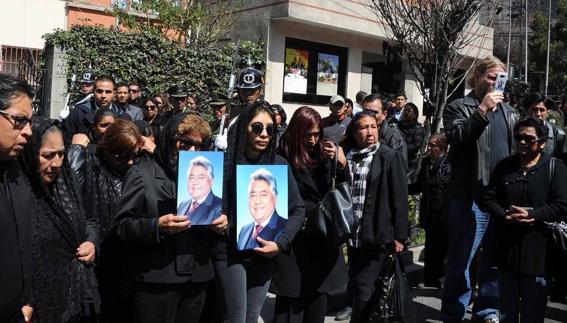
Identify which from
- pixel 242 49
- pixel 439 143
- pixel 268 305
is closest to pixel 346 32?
pixel 242 49

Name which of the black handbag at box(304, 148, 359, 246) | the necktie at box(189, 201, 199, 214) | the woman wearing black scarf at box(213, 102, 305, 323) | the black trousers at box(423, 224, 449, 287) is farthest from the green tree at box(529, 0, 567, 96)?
the necktie at box(189, 201, 199, 214)

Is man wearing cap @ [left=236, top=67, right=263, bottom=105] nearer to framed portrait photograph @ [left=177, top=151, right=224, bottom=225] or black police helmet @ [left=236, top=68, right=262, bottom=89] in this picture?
black police helmet @ [left=236, top=68, right=262, bottom=89]

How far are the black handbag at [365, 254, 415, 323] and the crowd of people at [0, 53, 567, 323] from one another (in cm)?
11

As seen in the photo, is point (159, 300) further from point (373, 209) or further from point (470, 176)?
point (470, 176)

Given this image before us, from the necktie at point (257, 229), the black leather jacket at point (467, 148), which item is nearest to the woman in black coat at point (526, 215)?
the black leather jacket at point (467, 148)

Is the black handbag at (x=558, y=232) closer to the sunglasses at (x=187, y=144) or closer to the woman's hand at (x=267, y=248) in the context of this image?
the woman's hand at (x=267, y=248)

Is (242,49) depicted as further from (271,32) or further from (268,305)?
(268,305)

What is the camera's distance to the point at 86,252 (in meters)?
3.27

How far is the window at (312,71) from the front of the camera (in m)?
16.3

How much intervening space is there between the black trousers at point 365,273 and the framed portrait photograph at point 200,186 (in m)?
1.63

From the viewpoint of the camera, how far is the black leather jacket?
471cm

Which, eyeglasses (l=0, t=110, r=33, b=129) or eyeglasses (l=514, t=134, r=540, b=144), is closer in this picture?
eyeglasses (l=0, t=110, r=33, b=129)

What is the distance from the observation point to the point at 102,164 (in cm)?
397

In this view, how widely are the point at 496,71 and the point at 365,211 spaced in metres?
1.65
